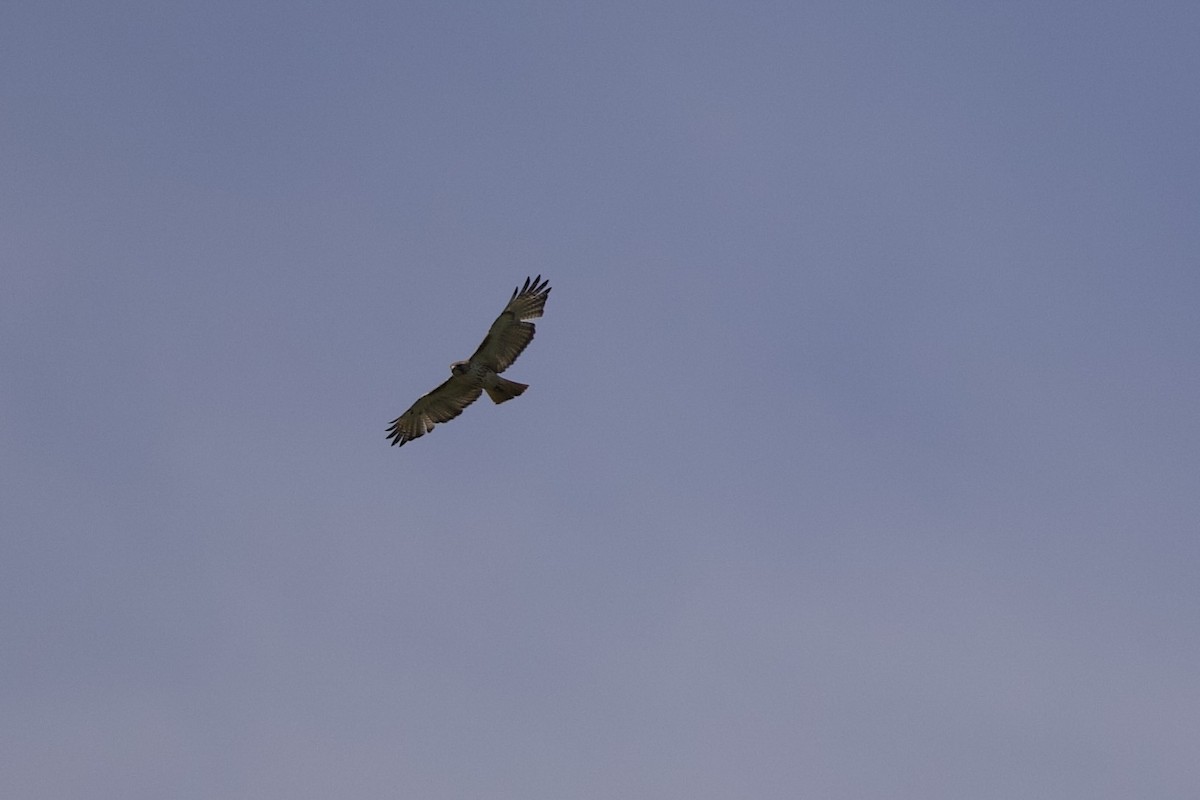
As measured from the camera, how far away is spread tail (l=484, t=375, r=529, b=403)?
33812 mm

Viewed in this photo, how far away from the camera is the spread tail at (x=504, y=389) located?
33.8 metres

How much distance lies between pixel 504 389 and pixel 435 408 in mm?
2711

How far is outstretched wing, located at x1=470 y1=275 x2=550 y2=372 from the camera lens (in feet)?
110

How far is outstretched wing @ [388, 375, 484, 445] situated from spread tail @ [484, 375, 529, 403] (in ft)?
1.81

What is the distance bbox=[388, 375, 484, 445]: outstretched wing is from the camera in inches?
1369

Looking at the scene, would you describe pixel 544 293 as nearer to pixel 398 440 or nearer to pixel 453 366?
pixel 453 366

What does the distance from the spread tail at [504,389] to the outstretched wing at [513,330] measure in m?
0.31

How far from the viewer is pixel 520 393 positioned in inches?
1334

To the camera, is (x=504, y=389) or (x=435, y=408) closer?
(x=504, y=389)

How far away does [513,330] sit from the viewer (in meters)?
33.8

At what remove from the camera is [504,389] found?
3391cm

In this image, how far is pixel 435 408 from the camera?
3603 cm

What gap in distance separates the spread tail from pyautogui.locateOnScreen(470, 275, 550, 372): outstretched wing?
31 centimetres

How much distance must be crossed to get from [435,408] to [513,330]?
10.9 feet
